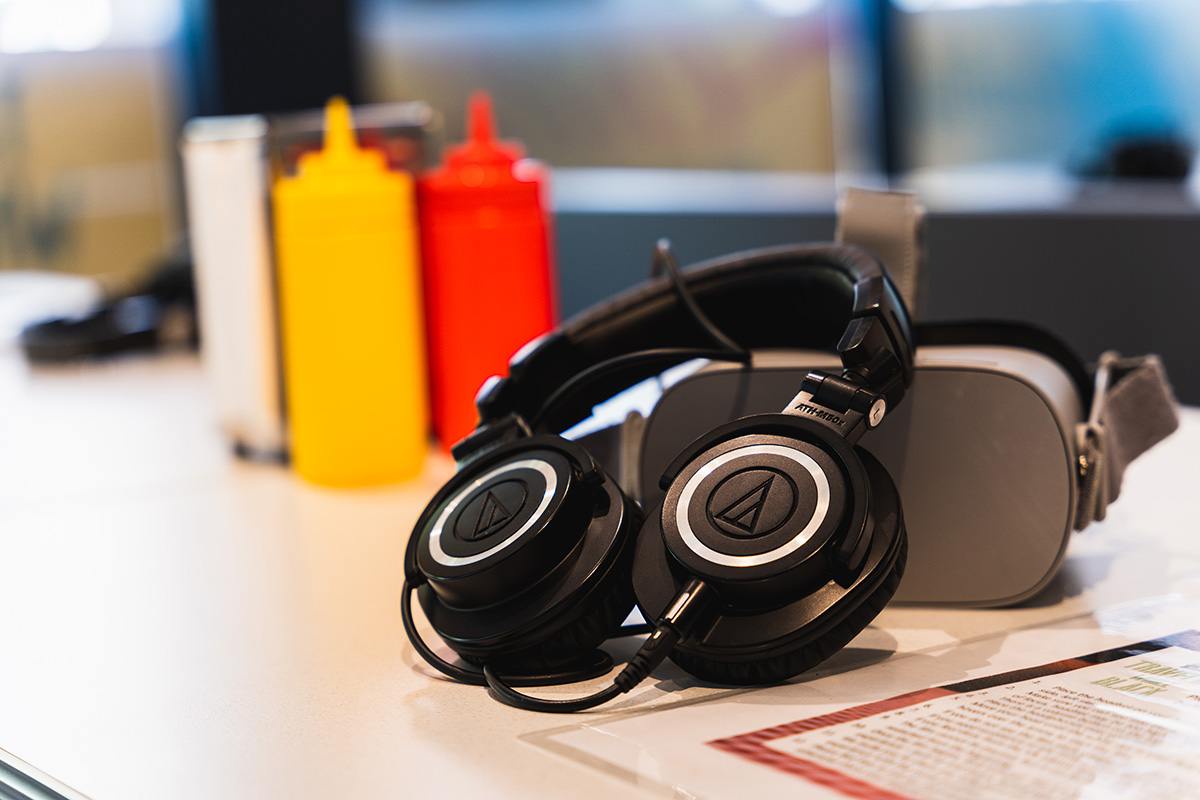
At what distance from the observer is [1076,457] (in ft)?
1.95

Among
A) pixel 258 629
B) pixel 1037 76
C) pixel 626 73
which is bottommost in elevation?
pixel 258 629

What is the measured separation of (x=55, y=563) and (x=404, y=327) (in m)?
0.27

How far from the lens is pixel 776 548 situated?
480 mm

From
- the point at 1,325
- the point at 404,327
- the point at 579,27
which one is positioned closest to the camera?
the point at 404,327

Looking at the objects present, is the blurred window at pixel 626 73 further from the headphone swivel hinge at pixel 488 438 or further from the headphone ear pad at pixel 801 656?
the headphone ear pad at pixel 801 656

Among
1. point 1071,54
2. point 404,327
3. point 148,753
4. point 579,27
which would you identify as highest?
point 579,27

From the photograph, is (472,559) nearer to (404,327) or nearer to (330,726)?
(330,726)

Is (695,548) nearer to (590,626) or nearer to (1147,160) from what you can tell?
(590,626)

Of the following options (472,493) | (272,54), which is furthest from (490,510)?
(272,54)

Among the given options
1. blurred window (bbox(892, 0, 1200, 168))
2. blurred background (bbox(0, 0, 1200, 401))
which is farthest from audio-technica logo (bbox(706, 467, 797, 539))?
blurred window (bbox(892, 0, 1200, 168))

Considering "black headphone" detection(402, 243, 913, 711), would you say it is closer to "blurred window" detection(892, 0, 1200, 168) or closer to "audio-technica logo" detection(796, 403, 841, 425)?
"audio-technica logo" detection(796, 403, 841, 425)

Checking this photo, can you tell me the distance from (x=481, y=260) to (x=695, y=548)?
447mm

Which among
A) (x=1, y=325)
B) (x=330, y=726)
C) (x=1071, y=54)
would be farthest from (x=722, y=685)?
(x=1071, y=54)

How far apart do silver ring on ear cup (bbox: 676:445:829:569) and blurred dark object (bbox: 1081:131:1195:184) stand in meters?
1.20
